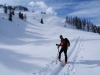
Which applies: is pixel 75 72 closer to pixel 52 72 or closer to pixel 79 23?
pixel 52 72

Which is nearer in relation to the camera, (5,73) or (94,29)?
(5,73)

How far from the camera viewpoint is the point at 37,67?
8.54m

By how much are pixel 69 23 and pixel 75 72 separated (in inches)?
5924

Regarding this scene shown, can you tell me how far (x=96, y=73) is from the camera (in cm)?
765

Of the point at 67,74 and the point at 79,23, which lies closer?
the point at 67,74

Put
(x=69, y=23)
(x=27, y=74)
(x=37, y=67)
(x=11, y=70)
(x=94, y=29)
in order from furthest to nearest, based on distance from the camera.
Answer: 1. (x=69, y=23)
2. (x=94, y=29)
3. (x=37, y=67)
4. (x=11, y=70)
5. (x=27, y=74)

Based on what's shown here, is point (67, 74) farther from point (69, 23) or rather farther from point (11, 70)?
point (69, 23)

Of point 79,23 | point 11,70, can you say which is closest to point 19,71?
point 11,70

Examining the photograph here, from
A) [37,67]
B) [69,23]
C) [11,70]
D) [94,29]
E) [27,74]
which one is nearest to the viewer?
[27,74]

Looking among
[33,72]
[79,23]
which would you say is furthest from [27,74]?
[79,23]

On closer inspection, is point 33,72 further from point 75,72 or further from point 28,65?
point 75,72

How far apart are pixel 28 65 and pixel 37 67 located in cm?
66

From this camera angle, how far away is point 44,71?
781cm

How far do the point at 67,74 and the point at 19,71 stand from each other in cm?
257
